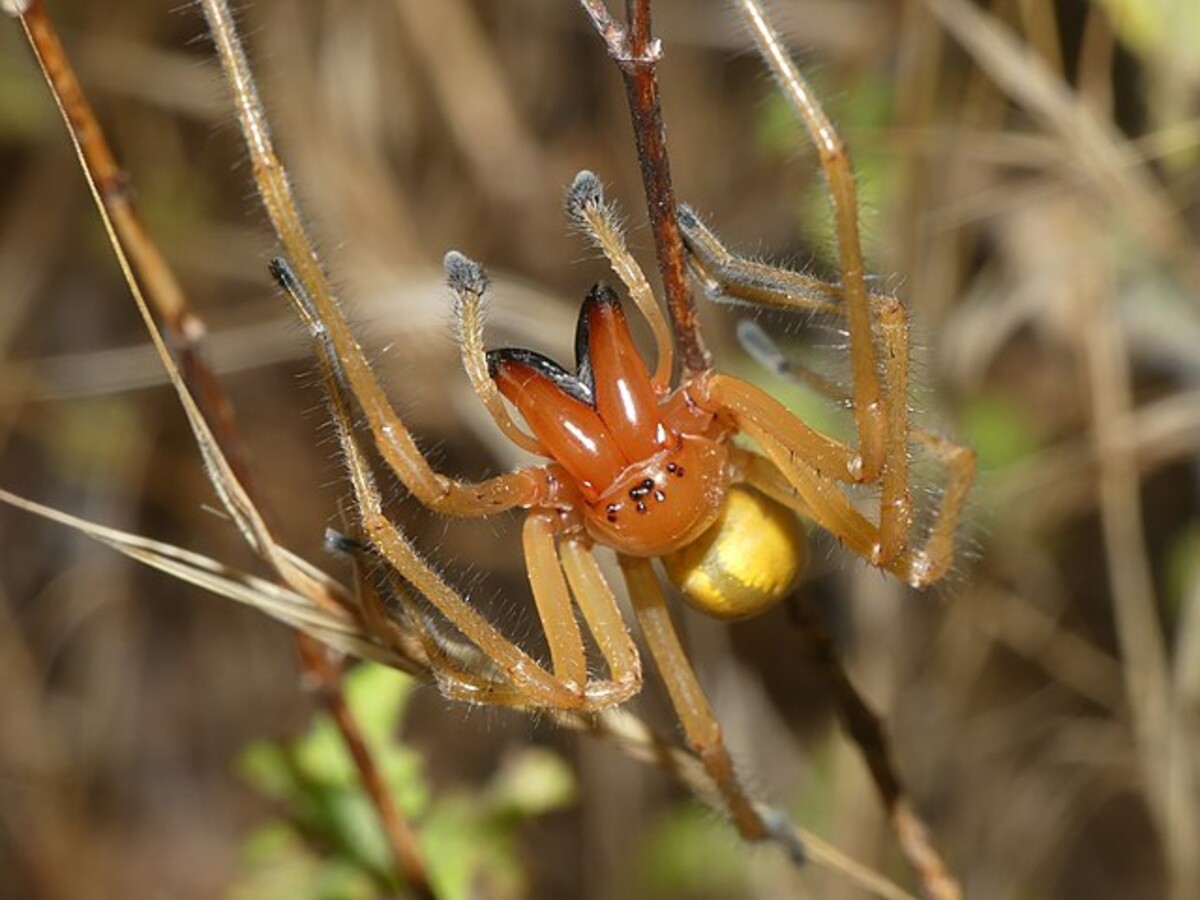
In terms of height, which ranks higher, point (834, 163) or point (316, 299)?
point (316, 299)

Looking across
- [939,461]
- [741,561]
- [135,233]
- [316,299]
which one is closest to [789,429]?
[741,561]

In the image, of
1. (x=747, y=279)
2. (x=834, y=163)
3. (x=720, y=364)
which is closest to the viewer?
(x=834, y=163)

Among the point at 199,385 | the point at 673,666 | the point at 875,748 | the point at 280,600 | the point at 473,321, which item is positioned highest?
the point at 199,385

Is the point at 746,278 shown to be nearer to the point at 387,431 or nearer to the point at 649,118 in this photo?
the point at 649,118

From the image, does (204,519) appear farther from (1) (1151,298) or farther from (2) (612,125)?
(1) (1151,298)

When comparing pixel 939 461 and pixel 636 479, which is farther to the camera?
pixel 939 461

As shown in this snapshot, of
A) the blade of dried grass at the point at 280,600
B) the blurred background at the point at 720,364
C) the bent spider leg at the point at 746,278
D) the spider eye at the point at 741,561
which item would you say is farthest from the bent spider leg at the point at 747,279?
the blurred background at the point at 720,364

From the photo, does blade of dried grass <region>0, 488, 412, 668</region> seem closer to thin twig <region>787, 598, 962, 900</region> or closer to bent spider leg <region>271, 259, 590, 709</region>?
bent spider leg <region>271, 259, 590, 709</region>
